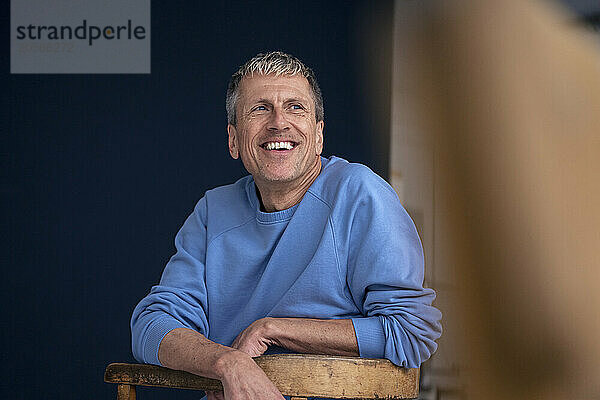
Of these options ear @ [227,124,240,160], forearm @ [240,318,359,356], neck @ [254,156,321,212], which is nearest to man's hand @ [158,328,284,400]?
forearm @ [240,318,359,356]

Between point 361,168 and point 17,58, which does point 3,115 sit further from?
point 361,168

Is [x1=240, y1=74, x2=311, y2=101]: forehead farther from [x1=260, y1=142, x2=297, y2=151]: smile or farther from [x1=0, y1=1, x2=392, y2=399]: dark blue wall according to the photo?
[x1=0, y1=1, x2=392, y2=399]: dark blue wall

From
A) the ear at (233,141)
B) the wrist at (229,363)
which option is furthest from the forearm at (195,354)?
the ear at (233,141)

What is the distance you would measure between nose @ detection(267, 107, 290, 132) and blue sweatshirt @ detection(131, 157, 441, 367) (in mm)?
132

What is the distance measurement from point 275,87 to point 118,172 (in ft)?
6.29

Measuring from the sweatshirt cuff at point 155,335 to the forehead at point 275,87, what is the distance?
Result: 50 centimetres

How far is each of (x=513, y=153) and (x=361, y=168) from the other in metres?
0.78

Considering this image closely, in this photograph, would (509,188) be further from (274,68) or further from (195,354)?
(195,354)

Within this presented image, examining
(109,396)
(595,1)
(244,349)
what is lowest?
(109,396)

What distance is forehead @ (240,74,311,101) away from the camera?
1.65m

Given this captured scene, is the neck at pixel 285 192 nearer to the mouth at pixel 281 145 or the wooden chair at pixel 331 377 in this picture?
the mouth at pixel 281 145

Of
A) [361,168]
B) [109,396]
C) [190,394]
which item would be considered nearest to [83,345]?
[109,396]

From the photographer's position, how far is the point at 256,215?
5.55ft

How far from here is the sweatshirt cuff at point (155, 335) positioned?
4.90 feet
